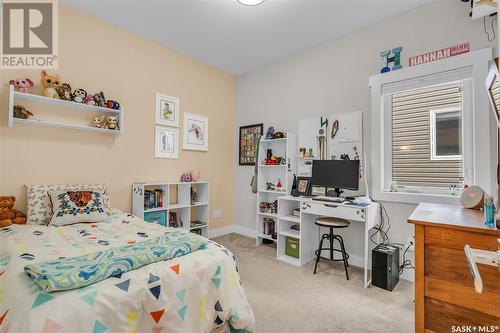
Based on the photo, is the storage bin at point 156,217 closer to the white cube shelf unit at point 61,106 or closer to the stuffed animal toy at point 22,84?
the white cube shelf unit at point 61,106

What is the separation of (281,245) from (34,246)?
98.4 inches

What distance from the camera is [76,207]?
2.37 meters

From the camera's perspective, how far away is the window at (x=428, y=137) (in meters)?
2.46

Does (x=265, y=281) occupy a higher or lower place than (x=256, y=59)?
lower

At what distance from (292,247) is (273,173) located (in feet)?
4.07

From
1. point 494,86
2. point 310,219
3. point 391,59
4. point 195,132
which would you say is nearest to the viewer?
point 494,86

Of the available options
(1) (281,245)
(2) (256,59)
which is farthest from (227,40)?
(1) (281,245)

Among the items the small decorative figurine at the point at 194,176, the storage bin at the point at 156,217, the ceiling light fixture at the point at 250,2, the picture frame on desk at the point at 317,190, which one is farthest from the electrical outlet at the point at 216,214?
the ceiling light fixture at the point at 250,2

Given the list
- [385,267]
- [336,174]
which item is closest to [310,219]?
[336,174]

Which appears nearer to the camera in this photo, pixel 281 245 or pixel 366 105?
pixel 366 105

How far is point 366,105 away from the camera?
293 cm

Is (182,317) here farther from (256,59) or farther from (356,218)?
(256,59)

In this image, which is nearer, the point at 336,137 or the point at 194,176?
the point at 336,137

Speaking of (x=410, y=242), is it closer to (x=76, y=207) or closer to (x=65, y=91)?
(x=76, y=207)
